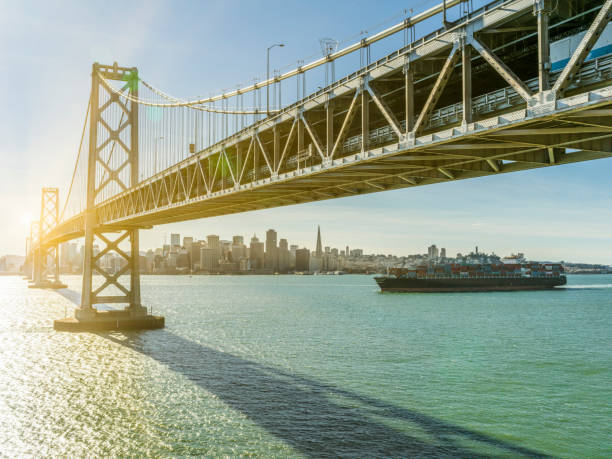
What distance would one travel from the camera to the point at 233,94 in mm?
31859

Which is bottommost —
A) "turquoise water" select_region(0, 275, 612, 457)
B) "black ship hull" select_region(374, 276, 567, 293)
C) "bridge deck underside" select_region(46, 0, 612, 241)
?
"turquoise water" select_region(0, 275, 612, 457)

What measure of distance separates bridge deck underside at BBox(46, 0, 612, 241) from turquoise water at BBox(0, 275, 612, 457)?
7836 millimetres

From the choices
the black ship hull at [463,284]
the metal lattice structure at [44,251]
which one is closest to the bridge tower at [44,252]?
the metal lattice structure at [44,251]

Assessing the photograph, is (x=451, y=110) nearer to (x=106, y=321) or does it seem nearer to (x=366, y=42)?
(x=366, y=42)

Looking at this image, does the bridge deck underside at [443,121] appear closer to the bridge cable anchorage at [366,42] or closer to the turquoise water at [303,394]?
the bridge cable anchorage at [366,42]

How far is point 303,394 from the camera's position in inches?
783

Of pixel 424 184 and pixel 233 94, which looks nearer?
pixel 424 184

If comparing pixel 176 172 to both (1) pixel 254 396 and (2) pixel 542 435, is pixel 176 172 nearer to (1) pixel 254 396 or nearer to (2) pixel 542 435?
(1) pixel 254 396

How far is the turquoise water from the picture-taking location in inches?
591

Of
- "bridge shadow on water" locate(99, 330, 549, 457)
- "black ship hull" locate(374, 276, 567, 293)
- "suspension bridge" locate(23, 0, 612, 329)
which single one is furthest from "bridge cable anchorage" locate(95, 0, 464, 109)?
"black ship hull" locate(374, 276, 567, 293)

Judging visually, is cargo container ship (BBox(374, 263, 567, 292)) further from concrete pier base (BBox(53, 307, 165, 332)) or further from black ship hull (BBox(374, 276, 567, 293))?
concrete pier base (BBox(53, 307, 165, 332))

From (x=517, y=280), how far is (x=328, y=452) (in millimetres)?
100617

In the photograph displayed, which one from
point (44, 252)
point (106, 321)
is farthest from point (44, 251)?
point (106, 321)

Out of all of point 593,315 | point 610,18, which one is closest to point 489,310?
point 593,315
